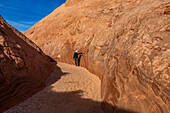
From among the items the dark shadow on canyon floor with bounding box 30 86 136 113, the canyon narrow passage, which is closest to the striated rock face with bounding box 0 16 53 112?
the canyon narrow passage

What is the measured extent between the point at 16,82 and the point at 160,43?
3.96 meters

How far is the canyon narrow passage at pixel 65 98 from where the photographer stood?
10.1 feet

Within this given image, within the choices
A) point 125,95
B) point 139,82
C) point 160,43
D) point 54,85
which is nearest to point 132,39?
point 160,43

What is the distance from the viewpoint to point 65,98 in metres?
3.79

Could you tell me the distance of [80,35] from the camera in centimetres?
948

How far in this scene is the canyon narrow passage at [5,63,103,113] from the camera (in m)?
3.08

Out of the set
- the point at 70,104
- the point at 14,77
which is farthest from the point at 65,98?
the point at 14,77

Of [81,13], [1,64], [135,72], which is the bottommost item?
[135,72]

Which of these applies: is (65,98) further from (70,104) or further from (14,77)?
(14,77)

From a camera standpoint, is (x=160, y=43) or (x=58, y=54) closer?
(x=160, y=43)

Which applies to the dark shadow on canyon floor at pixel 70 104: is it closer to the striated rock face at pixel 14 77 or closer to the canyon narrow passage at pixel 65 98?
the canyon narrow passage at pixel 65 98

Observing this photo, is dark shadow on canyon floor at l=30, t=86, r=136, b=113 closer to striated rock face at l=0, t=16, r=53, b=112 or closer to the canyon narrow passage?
the canyon narrow passage

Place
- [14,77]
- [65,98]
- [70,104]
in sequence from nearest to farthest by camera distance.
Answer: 1. [70,104]
2. [14,77]
3. [65,98]

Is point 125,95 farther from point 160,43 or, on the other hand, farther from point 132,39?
point 132,39
